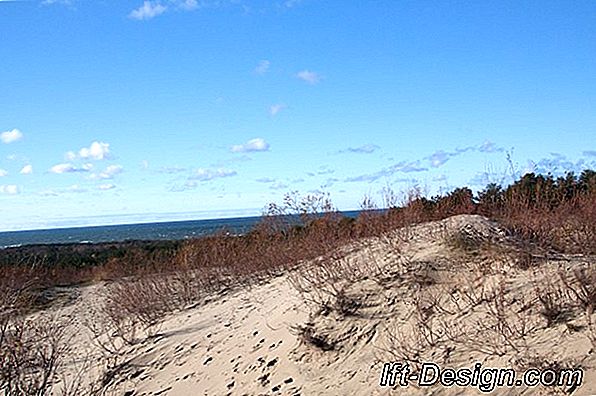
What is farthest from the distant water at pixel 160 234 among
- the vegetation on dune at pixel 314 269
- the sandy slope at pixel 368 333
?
the sandy slope at pixel 368 333

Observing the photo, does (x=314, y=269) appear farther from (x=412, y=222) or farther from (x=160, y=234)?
(x=160, y=234)

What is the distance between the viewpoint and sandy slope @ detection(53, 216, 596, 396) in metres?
7.30

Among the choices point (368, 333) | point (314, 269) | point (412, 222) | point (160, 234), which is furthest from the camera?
point (160, 234)

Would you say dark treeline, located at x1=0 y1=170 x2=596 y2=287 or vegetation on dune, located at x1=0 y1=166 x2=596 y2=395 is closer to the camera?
vegetation on dune, located at x1=0 y1=166 x2=596 y2=395

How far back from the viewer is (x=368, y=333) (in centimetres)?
882

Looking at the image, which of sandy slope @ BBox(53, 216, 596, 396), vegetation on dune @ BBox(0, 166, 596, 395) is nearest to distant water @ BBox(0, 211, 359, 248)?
vegetation on dune @ BBox(0, 166, 596, 395)

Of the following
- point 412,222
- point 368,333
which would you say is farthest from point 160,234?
point 368,333

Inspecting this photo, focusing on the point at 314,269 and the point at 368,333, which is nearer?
the point at 368,333

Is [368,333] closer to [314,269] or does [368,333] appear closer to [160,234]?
[314,269]

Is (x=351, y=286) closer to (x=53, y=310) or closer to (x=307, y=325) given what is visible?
(x=307, y=325)

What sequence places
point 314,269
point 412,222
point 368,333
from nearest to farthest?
point 368,333 < point 314,269 < point 412,222

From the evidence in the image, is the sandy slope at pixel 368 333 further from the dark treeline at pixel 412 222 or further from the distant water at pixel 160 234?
the distant water at pixel 160 234

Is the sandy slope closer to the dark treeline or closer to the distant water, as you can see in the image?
the dark treeline

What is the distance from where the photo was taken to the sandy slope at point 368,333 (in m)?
7.30
